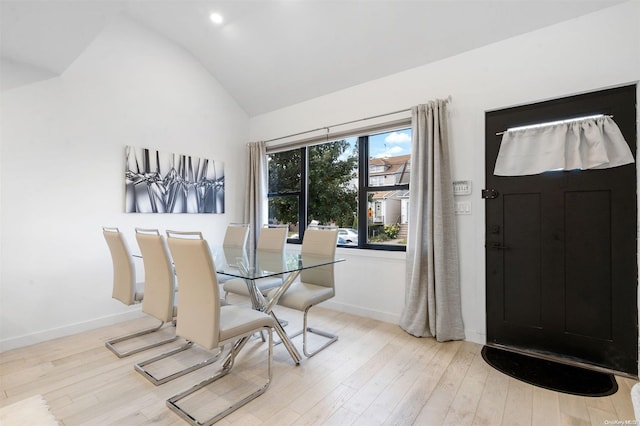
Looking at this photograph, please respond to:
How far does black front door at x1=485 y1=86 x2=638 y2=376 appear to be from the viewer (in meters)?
2.14

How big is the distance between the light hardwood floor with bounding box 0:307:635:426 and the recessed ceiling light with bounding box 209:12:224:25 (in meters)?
3.22

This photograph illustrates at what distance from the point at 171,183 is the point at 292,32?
216 cm

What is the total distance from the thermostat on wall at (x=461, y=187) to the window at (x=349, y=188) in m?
0.55

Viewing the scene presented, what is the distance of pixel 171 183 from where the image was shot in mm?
3598

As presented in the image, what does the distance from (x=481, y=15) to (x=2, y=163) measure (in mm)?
4084

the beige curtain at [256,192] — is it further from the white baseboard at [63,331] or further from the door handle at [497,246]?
the door handle at [497,246]

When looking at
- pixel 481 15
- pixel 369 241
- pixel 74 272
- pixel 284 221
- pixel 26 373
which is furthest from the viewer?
pixel 284 221

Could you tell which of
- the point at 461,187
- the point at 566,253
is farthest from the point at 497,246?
the point at 461,187

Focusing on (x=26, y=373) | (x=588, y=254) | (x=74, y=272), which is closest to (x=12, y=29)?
(x=74, y=272)

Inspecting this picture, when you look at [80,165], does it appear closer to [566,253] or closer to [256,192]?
[256,192]

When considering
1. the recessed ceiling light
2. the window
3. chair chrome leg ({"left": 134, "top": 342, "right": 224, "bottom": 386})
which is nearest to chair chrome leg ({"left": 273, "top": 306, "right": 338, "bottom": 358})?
chair chrome leg ({"left": 134, "top": 342, "right": 224, "bottom": 386})

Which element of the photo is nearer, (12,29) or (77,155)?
(12,29)

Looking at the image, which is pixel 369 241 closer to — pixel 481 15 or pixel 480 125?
pixel 480 125

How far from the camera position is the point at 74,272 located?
2.89 meters
